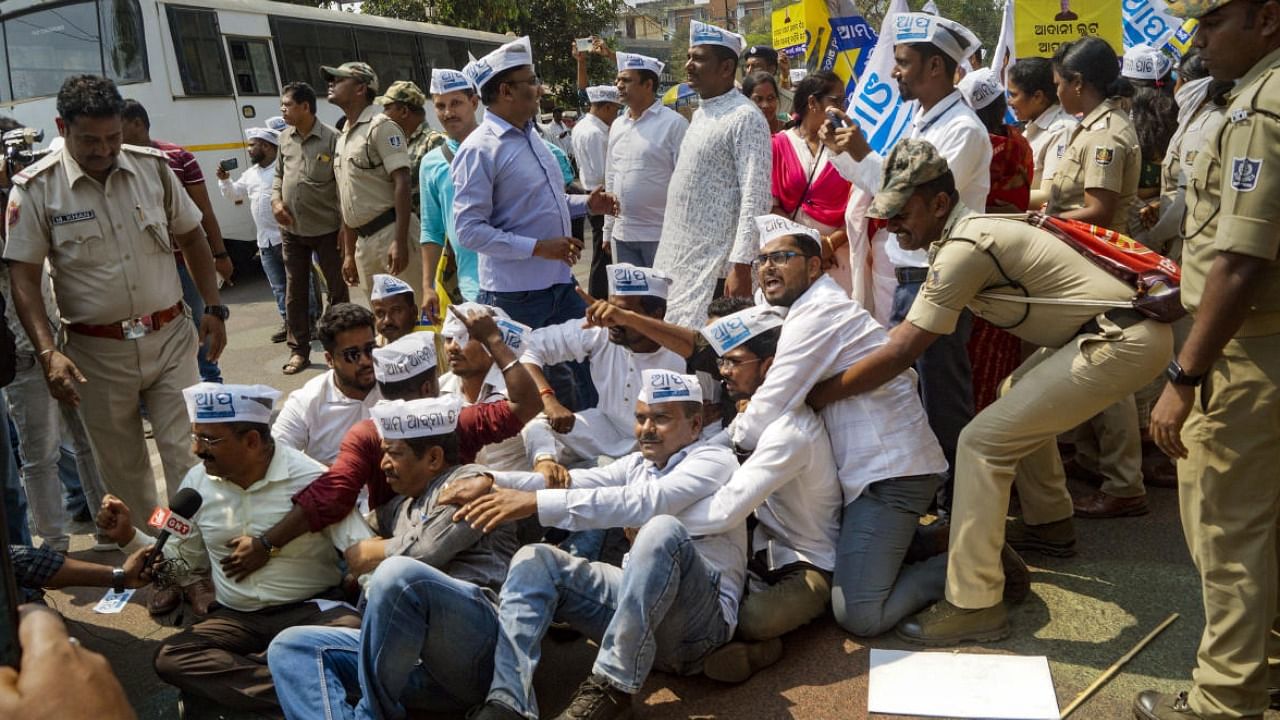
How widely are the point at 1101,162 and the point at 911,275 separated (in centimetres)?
129

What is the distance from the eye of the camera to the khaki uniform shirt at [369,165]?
6770 millimetres

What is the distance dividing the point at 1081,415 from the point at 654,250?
9.48ft

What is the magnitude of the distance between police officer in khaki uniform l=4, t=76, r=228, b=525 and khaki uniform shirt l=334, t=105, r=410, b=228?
179 centimetres

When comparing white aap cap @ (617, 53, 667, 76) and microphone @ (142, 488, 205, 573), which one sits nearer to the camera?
microphone @ (142, 488, 205, 573)

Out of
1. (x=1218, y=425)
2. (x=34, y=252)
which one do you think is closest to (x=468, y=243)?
(x=34, y=252)

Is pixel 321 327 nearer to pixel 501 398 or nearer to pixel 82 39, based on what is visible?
pixel 501 398

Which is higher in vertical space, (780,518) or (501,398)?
(501,398)

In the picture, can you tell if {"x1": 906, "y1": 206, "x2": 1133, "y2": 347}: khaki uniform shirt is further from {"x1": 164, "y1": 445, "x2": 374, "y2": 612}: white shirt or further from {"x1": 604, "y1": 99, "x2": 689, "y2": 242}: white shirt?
{"x1": 604, "y1": 99, "x2": 689, "y2": 242}: white shirt

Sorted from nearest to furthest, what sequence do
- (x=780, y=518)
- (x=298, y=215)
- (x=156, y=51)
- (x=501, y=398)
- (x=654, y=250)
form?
(x=780, y=518) < (x=501, y=398) < (x=654, y=250) < (x=298, y=215) < (x=156, y=51)

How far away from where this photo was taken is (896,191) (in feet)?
12.1

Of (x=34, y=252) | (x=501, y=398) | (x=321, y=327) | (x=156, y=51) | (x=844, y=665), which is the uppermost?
(x=156, y=51)

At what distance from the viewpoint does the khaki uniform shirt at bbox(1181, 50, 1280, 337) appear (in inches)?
103

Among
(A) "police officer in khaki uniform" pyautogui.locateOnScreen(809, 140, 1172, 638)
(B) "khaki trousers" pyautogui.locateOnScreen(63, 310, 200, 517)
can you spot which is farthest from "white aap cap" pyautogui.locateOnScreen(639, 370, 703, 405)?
(B) "khaki trousers" pyautogui.locateOnScreen(63, 310, 200, 517)

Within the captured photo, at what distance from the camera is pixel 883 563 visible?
3.75 m
